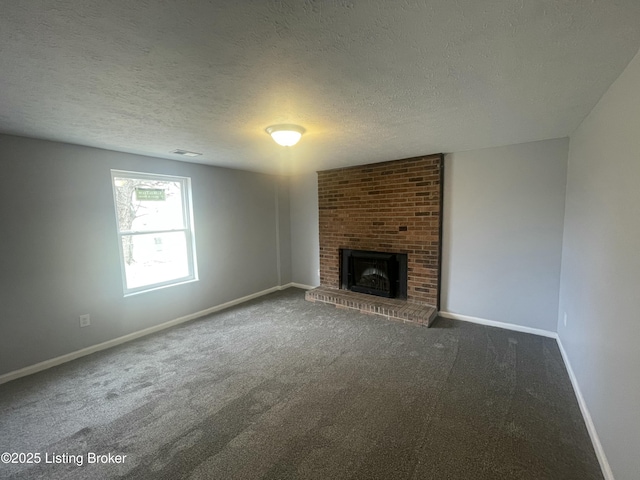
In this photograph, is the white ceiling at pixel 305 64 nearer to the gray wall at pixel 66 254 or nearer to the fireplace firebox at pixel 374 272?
the gray wall at pixel 66 254

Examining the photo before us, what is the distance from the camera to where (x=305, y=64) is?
1.39 metres

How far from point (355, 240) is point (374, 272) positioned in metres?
0.62

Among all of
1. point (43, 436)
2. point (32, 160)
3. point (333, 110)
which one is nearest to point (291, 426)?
point (43, 436)

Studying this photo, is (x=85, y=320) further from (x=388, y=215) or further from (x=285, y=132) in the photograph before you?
(x=388, y=215)

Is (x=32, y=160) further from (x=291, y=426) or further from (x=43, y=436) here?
(x=291, y=426)

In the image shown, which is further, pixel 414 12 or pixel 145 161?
pixel 145 161

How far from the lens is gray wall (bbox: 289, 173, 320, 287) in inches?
201

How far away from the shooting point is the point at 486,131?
2662 mm

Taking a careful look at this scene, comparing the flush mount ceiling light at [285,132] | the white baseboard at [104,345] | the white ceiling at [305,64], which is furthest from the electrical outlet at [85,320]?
the flush mount ceiling light at [285,132]

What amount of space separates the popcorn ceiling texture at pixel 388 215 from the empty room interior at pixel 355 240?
4 centimetres

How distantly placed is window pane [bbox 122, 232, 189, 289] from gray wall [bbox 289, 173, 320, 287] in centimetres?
210

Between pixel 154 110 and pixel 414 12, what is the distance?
1.82 m

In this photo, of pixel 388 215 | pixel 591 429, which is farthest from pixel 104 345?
pixel 591 429

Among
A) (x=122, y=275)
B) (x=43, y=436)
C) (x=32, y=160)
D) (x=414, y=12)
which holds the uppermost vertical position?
(x=414, y=12)
